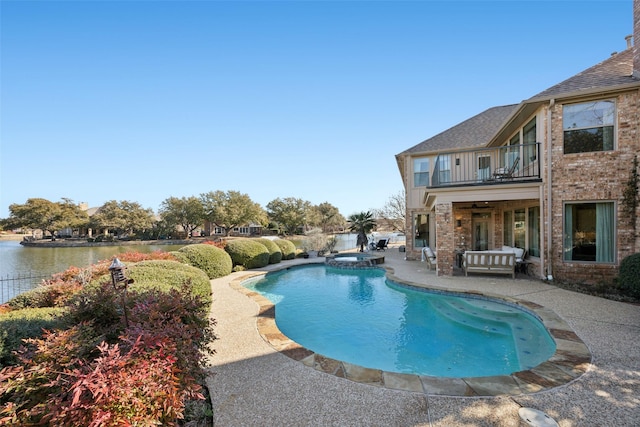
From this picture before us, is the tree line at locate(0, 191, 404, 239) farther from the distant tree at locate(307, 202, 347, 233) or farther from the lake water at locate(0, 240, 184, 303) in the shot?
the lake water at locate(0, 240, 184, 303)

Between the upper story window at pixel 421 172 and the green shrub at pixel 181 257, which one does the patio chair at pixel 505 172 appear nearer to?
the upper story window at pixel 421 172

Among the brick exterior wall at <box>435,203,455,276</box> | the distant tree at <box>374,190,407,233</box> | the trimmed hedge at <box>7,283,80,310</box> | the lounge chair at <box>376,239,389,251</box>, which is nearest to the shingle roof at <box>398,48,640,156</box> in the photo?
the brick exterior wall at <box>435,203,455,276</box>

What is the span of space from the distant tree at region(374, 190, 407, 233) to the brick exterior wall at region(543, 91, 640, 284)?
59.8ft

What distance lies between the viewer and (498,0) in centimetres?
869

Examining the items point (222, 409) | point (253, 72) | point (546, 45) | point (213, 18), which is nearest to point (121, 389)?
point (222, 409)

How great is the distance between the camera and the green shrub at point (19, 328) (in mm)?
2740

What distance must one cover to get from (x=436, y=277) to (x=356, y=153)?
41.0ft

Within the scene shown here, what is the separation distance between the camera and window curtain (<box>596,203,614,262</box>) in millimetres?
7680

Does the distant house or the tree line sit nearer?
the tree line

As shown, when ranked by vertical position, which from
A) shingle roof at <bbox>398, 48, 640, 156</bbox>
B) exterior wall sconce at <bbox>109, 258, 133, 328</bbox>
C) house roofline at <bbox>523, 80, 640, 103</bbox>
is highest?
shingle roof at <bbox>398, 48, 640, 156</bbox>

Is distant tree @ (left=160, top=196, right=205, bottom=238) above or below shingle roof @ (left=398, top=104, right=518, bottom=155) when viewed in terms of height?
below

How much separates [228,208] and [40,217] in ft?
101

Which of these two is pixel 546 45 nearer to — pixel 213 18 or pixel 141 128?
pixel 213 18

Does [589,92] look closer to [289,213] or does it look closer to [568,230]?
[568,230]
